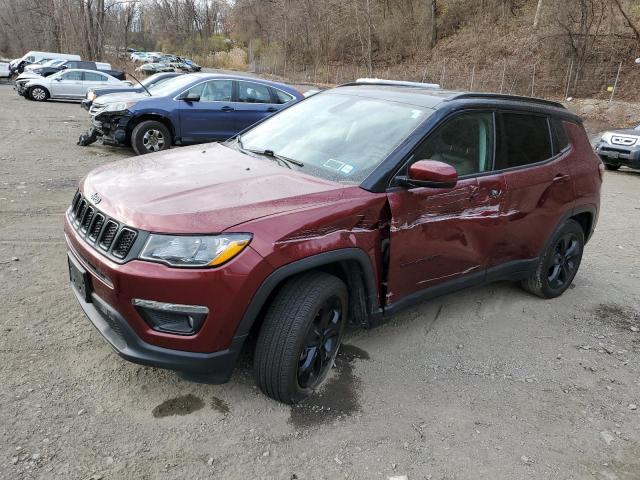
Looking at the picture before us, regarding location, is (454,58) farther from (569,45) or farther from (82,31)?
(82,31)

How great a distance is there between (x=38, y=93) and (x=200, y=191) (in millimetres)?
21140

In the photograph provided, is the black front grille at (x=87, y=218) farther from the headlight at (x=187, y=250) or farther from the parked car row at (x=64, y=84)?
the parked car row at (x=64, y=84)

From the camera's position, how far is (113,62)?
1539 inches

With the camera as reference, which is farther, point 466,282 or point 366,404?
point 466,282

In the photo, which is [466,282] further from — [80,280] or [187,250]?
[80,280]

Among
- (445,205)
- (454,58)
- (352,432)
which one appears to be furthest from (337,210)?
(454,58)

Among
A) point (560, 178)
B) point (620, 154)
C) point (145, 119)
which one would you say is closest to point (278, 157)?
point (560, 178)

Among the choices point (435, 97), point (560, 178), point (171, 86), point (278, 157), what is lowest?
point (560, 178)

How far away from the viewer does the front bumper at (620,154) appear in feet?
39.2

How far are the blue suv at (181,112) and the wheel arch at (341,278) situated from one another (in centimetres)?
737

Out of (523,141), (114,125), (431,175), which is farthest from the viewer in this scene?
(114,125)

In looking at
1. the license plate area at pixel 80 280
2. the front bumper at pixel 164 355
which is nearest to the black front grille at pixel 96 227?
the license plate area at pixel 80 280

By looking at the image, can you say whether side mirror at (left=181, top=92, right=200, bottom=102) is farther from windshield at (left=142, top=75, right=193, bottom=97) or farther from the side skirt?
the side skirt

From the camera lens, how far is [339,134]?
3588mm
